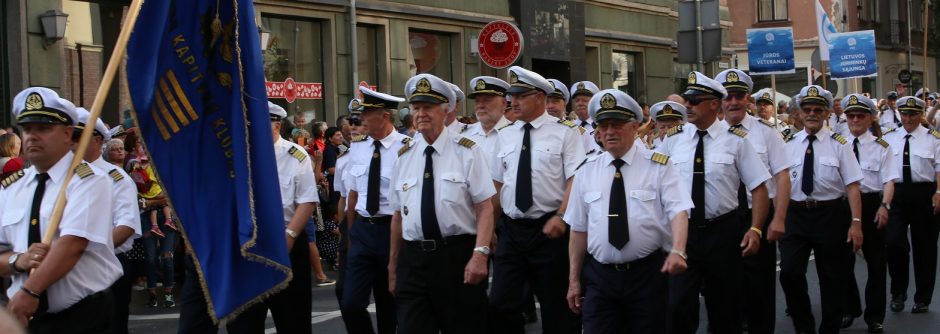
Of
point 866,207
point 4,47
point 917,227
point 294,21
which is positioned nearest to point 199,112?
point 866,207

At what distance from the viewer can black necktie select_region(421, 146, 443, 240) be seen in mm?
7836

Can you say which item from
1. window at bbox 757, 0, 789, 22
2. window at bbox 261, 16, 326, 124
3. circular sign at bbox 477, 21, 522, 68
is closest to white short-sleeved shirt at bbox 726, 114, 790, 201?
circular sign at bbox 477, 21, 522, 68

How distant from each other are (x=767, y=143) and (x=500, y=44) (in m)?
9.10

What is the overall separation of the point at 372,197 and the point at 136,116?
3226mm

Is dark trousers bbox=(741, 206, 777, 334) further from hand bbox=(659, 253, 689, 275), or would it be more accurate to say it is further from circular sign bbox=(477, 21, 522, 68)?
circular sign bbox=(477, 21, 522, 68)

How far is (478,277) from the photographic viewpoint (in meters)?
7.66

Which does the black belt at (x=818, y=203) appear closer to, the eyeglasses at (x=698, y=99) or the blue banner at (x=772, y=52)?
the eyeglasses at (x=698, y=99)

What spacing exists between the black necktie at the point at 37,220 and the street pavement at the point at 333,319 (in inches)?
184

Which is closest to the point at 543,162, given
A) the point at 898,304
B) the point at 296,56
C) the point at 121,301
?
the point at 121,301

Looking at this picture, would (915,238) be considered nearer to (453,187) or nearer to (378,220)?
(378,220)

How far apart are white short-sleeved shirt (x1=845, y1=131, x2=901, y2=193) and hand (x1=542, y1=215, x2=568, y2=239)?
12.7 ft

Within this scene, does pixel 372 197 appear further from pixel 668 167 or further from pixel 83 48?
pixel 83 48

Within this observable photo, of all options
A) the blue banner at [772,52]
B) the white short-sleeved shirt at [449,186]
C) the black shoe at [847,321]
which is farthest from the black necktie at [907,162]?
the blue banner at [772,52]

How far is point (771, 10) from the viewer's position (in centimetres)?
5494
